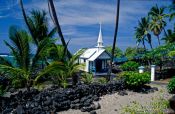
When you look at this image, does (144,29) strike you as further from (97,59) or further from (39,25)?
(39,25)

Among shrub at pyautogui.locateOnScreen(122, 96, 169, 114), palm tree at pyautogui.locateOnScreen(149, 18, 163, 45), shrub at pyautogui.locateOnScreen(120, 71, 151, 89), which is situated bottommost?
shrub at pyautogui.locateOnScreen(122, 96, 169, 114)

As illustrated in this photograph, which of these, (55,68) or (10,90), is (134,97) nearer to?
(55,68)

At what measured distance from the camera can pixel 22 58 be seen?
47.0 feet

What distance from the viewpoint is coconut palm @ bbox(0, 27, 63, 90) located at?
556 inches

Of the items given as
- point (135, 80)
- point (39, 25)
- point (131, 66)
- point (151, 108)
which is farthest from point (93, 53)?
point (151, 108)

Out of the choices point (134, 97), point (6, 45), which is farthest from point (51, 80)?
point (134, 97)

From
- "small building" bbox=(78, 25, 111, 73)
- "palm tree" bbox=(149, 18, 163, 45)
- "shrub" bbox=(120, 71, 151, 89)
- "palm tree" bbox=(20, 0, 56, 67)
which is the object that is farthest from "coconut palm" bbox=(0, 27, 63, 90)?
"palm tree" bbox=(149, 18, 163, 45)

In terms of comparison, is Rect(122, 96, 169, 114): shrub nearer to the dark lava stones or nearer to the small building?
the dark lava stones

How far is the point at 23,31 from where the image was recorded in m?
14.3

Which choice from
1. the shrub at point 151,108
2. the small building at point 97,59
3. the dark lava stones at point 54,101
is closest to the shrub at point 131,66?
the small building at point 97,59

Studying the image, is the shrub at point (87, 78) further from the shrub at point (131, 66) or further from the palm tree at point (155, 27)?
the palm tree at point (155, 27)

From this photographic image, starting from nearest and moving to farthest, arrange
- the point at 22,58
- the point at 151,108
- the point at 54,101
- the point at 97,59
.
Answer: the point at 151,108
the point at 54,101
the point at 22,58
the point at 97,59

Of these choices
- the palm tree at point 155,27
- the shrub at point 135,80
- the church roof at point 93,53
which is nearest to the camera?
the shrub at point 135,80

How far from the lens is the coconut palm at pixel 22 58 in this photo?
46.3ft
